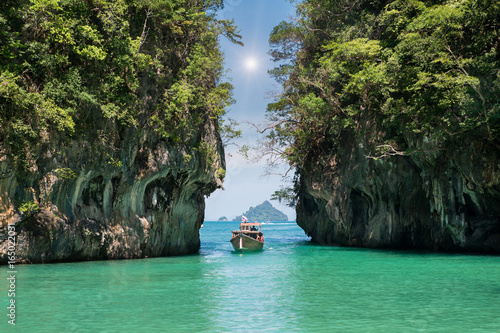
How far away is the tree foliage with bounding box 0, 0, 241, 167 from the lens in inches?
739

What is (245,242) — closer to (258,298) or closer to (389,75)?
(389,75)

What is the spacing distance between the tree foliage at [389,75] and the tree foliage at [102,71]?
7562 mm

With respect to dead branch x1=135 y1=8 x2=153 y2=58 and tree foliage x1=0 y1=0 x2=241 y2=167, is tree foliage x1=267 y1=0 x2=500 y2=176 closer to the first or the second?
tree foliage x1=0 y1=0 x2=241 y2=167

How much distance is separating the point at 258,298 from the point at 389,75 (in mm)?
16538

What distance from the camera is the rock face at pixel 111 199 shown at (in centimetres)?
1972

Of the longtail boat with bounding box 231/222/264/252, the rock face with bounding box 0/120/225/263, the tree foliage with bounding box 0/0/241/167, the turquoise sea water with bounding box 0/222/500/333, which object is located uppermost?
the tree foliage with bounding box 0/0/241/167

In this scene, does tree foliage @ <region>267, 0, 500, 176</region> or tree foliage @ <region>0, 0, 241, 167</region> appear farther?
tree foliage @ <region>267, 0, 500, 176</region>

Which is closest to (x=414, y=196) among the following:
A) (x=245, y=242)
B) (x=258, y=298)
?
(x=245, y=242)

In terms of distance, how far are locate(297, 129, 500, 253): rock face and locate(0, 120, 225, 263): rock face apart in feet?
29.5

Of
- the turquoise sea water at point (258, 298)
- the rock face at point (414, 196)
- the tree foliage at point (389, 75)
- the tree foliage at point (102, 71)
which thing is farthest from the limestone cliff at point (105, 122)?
the rock face at point (414, 196)

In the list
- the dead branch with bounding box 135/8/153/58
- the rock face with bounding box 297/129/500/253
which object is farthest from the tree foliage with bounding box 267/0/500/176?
the dead branch with bounding box 135/8/153/58

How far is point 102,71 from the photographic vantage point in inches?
854

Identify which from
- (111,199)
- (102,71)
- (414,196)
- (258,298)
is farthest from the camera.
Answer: (414,196)

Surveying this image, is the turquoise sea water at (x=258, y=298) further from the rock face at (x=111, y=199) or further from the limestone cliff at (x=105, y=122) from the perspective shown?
the limestone cliff at (x=105, y=122)
